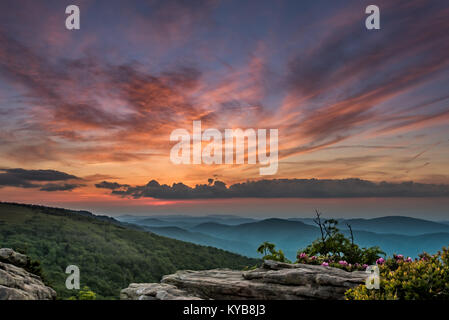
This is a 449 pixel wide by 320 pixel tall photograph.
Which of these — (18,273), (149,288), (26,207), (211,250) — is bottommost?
(211,250)

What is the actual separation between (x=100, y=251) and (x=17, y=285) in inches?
4422

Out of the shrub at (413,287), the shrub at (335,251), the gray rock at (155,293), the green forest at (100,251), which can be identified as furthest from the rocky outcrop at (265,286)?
the green forest at (100,251)

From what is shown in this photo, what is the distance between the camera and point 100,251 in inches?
4193

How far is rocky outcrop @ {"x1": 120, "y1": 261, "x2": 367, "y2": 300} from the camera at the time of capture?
27.2ft

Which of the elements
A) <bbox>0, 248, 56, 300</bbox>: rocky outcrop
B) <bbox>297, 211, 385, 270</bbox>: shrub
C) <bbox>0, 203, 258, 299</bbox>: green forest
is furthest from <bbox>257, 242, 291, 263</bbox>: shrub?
<bbox>0, 203, 258, 299</bbox>: green forest

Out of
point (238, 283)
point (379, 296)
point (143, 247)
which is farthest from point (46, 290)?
point (143, 247)

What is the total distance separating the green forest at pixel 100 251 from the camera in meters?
89.1

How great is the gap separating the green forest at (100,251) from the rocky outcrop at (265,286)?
7254 cm

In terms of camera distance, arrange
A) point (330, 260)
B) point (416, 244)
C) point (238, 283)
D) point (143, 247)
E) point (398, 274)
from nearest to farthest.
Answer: point (398, 274)
point (238, 283)
point (330, 260)
point (143, 247)
point (416, 244)

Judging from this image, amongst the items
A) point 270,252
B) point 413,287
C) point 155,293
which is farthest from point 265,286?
point 270,252

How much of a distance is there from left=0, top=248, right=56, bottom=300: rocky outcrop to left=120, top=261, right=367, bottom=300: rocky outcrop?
2.66 meters

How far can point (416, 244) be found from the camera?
196 meters
